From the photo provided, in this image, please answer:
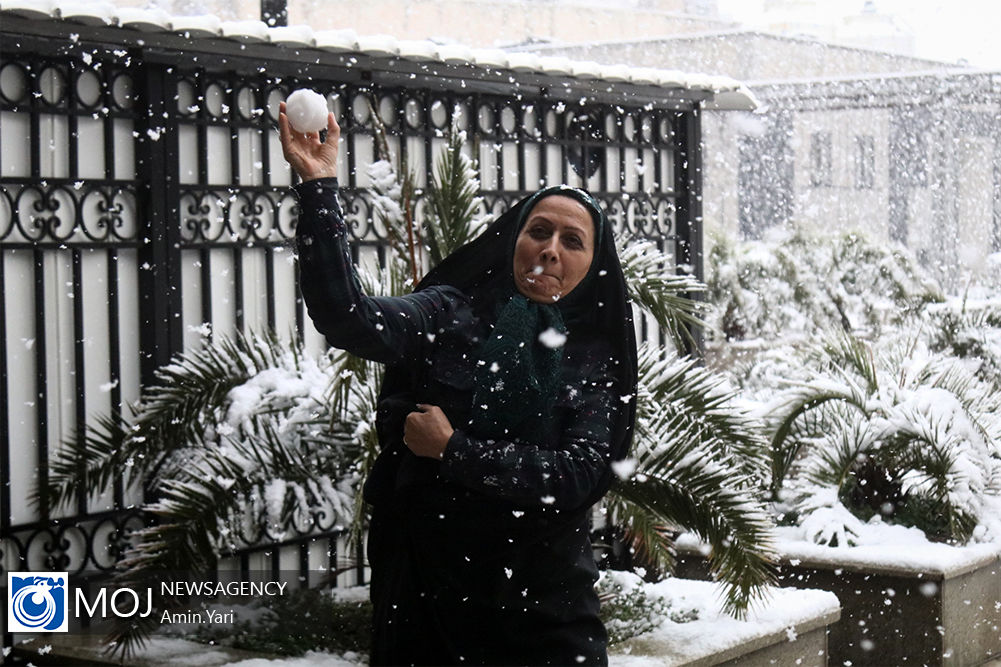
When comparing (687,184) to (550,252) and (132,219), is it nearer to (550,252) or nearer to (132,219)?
(132,219)

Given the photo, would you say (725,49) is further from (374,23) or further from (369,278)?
(369,278)

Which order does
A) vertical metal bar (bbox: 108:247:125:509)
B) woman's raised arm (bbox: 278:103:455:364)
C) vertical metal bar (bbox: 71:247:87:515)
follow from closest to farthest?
1. woman's raised arm (bbox: 278:103:455:364)
2. vertical metal bar (bbox: 71:247:87:515)
3. vertical metal bar (bbox: 108:247:125:509)

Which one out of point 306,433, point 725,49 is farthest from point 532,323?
point 725,49

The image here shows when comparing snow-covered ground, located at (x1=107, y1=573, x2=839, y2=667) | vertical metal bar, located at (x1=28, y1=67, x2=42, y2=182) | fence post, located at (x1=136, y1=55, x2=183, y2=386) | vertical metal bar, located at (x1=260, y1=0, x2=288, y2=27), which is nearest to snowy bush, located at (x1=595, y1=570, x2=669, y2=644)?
snow-covered ground, located at (x1=107, y1=573, x2=839, y2=667)

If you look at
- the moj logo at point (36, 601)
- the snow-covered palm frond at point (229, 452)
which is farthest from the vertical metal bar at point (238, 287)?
the moj logo at point (36, 601)

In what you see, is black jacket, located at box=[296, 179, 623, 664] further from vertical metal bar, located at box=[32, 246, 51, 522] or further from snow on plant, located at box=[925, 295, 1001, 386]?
snow on plant, located at box=[925, 295, 1001, 386]

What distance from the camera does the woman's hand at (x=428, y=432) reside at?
342 cm

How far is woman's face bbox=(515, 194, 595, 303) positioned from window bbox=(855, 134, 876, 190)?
1262 inches

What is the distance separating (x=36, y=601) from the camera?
225 inches

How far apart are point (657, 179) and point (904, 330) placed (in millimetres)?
3831

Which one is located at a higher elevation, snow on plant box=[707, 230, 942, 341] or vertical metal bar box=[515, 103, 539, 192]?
vertical metal bar box=[515, 103, 539, 192]

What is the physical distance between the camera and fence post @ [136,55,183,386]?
5973mm

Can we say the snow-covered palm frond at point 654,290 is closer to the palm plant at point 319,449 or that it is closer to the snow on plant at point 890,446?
the palm plant at point 319,449

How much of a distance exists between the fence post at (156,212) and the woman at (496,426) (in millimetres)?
2523
